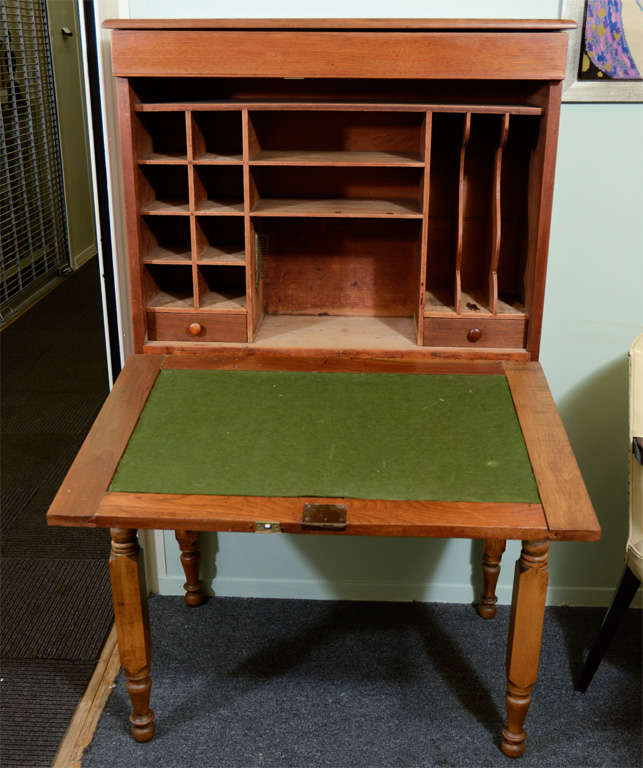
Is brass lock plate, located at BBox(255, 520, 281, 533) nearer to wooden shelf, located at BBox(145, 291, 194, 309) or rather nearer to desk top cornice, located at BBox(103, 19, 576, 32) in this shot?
wooden shelf, located at BBox(145, 291, 194, 309)

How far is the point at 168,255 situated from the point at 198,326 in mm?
192

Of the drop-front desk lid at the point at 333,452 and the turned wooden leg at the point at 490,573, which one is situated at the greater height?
the drop-front desk lid at the point at 333,452

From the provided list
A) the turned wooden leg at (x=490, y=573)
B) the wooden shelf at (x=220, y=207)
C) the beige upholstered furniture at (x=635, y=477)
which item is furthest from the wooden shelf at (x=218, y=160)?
the turned wooden leg at (x=490, y=573)

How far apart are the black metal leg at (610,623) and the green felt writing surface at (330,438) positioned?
59cm

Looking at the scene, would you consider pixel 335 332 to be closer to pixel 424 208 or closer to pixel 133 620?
pixel 424 208

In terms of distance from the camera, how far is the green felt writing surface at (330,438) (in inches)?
62.2

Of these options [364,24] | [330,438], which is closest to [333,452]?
[330,438]

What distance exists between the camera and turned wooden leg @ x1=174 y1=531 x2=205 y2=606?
2.39m

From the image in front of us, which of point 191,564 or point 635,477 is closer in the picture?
point 635,477

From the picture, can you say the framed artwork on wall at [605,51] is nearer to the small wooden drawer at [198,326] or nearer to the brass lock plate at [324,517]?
the small wooden drawer at [198,326]

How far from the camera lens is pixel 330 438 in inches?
67.6

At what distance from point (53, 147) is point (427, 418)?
14.1 feet

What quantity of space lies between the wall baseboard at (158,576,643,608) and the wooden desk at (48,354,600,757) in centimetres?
61

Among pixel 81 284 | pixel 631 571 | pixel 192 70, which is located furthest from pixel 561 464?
pixel 81 284
